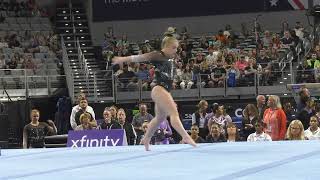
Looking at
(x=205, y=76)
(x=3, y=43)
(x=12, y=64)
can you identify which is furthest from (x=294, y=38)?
(x=3, y=43)

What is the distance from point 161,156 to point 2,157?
6.13 feet

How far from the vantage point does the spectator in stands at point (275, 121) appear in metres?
9.20

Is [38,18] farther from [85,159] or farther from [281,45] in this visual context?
[85,159]

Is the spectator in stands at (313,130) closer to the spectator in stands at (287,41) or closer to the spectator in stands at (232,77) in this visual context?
the spectator in stands at (232,77)

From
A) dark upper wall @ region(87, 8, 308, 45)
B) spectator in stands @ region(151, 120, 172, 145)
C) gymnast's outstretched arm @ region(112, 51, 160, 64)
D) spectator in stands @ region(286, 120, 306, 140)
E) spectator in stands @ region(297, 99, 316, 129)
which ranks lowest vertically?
spectator in stands @ region(151, 120, 172, 145)

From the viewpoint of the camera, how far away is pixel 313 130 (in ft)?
30.1

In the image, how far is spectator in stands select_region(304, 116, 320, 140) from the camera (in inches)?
356

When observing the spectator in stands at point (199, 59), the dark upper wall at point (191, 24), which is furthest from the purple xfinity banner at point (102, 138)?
the dark upper wall at point (191, 24)

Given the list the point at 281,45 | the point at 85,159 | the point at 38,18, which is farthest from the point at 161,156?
the point at 38,18

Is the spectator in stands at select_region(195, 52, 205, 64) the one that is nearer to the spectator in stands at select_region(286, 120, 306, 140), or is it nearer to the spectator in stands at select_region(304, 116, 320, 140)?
the spectator in stands at select_region(304, 116, 320, 140)

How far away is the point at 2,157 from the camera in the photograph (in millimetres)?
6863

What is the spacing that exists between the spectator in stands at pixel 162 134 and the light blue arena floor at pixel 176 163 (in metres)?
2.96

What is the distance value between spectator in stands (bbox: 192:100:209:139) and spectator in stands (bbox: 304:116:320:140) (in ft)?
7.51

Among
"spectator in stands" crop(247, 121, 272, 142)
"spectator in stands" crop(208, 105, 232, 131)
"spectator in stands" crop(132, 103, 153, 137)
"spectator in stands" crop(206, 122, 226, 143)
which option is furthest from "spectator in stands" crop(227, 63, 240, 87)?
"spectator in stands" crop(247, 121, 272, 142)
